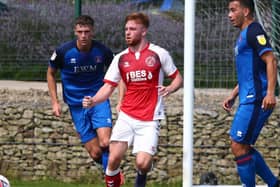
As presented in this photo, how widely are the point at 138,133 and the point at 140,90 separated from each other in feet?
1.45

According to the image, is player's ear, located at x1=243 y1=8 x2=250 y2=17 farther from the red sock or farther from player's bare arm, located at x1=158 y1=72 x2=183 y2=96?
the red sock

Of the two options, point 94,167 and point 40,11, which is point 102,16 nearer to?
point 40,11

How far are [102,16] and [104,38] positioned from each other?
324 mm

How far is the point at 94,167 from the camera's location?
1358cm

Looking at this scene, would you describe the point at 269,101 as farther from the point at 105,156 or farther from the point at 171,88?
the point at 105,156

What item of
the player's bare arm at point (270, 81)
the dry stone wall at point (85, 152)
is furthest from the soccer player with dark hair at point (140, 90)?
the dry stone wall at point (85, 152)

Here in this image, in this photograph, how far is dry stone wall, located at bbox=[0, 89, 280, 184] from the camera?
13344 mm

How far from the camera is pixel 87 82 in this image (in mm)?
11188

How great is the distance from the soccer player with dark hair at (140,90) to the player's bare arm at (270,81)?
92 centimetres

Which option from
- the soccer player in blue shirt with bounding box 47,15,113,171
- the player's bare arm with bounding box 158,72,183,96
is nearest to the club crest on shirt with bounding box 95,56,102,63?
the soccer player in blue shirt with bounding box 47,15,113,171

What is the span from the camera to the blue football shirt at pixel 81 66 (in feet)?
36.4

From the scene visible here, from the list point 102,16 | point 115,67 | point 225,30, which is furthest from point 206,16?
point 115,67

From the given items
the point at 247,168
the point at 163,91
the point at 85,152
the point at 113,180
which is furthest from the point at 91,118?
the point at 85,152

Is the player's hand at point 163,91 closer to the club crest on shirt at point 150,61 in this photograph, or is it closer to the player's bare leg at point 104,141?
the club crest on shirt at point 150,61
